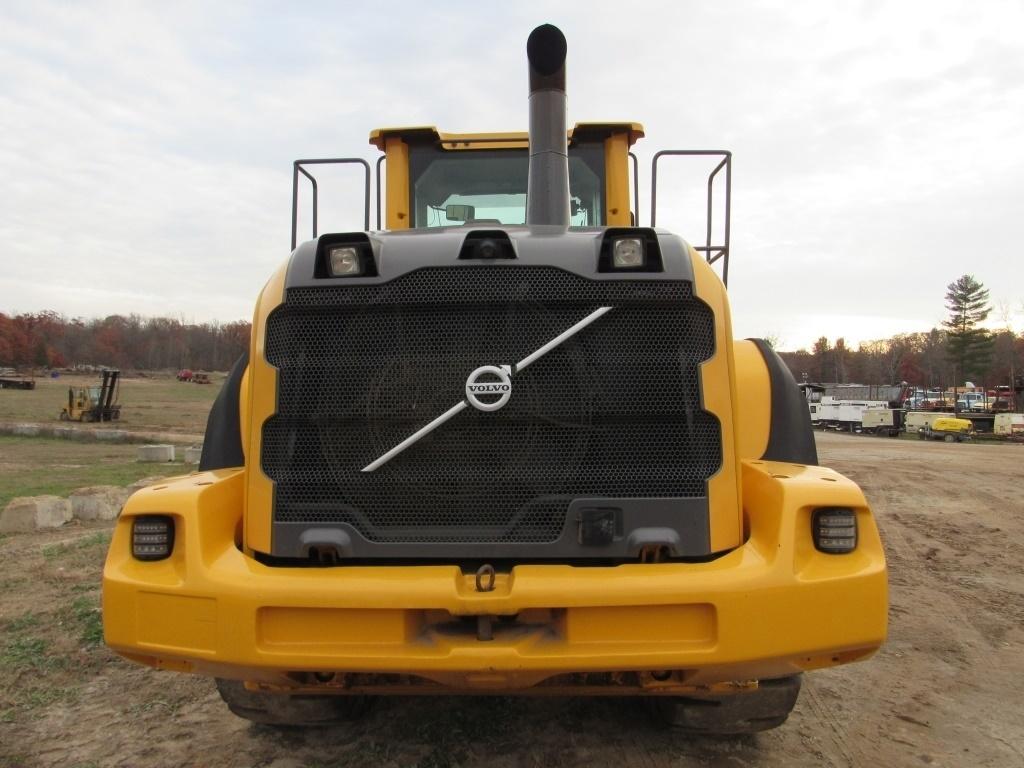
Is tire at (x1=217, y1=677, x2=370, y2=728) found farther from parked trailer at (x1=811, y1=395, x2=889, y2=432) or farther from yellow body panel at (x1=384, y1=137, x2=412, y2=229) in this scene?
parked trailer at (x1=811, y1=395, x2=889, y2=432)

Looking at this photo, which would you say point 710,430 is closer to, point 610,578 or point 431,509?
point 610,578

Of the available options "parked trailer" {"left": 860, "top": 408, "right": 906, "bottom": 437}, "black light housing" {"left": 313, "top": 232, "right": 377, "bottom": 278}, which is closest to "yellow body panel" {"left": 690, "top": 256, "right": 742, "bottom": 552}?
"black light housing" {"left": 313, "top": 232, "right": 377, "bottom": 278}

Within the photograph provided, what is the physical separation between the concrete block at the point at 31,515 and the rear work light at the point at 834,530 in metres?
8.11

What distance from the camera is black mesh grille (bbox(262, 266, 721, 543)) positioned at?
2518 millimetres

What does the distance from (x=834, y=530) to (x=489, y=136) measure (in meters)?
3.28

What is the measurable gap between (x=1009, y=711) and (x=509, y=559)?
109 inches

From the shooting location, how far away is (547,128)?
3.55 meters

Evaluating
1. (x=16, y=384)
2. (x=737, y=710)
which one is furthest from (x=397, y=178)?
(x=16, y=384)

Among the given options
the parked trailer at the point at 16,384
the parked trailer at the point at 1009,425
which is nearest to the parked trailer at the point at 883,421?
the parked trailer at the point at 1009,425

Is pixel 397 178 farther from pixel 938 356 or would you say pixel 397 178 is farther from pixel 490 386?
pixel 938 356

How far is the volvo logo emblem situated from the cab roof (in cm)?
263

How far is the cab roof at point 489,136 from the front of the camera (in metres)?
4.62

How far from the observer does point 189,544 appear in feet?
8.02

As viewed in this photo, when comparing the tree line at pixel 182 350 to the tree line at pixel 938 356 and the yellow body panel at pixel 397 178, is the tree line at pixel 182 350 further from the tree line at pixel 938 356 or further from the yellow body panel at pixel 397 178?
the yellow body panel at pixel 397 178
